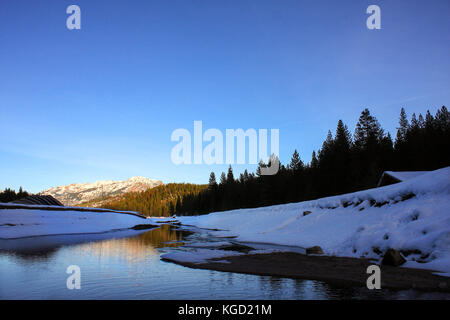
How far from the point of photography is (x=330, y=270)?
39.2ft

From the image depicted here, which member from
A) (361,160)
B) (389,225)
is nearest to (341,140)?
(361,160)

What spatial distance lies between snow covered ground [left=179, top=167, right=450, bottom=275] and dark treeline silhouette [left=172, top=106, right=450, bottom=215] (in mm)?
30359

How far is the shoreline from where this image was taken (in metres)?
9.30

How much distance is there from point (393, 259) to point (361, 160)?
2016 inches

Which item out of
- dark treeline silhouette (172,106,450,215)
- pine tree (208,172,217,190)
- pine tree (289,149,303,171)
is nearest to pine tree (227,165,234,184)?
pine tree (208,172,217,190)

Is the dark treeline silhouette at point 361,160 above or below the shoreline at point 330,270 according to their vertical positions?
above

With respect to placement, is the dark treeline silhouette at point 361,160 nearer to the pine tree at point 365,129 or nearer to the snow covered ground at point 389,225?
the pine tree at point 365,129

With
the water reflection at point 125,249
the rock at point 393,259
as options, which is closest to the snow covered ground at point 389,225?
the rock at point 393,259

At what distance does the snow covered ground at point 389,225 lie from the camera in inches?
503

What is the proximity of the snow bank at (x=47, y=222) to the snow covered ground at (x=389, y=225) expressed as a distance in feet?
86.9

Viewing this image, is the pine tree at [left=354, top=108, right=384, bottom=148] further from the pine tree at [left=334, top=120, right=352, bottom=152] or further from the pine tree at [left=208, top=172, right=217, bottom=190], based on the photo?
the pine tree at [left=208, top=172, right=217, bottom=190]

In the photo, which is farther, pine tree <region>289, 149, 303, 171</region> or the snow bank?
Result: pine tree <region>289, 149, 303, 171</region>
